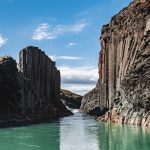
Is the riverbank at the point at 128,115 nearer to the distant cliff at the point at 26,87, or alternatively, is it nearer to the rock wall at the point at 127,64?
the rock wall at the point at 127,64

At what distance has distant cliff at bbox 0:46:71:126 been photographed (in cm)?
11244

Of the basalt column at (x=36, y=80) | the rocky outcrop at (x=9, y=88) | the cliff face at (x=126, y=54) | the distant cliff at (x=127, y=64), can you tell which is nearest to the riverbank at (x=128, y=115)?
the distant cliff at (x=127, y=64)

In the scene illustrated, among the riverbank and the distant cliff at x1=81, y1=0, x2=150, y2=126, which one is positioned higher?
the distant cliff at x1=81, y1=0, x2=150, y2=126

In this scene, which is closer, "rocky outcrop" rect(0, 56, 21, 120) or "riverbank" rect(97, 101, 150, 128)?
"riverbank" rect(97, 101, 150, 128)

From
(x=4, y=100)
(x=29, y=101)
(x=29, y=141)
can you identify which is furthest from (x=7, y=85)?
(x=29, y=141)

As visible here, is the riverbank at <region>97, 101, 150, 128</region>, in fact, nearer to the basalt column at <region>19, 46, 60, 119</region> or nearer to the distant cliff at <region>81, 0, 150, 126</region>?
the distant cliff at <region>81, 0, 150, 126</region>

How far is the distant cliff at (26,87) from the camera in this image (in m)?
112

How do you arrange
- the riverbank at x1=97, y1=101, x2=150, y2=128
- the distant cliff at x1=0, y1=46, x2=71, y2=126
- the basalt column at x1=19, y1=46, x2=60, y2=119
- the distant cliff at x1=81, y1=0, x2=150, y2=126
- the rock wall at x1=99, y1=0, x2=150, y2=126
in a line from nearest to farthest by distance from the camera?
the riverbank at x1=97, y1=101, x2=150, y2=128 → the distant cliff at x1=81, y1=0, x2=150, y2=126 → the rock wall at x1=99, y1=0, x2=150, y2=126 → the distant cliff at x1=0, y1=46, x2=71, y2=126 → the basalt column at x1=19, y1=46, x2=60, y2=119

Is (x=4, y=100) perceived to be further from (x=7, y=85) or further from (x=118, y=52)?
(x=118, y=52)

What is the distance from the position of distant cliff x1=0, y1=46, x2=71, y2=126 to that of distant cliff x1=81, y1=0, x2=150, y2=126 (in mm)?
22023

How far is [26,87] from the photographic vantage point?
424ft

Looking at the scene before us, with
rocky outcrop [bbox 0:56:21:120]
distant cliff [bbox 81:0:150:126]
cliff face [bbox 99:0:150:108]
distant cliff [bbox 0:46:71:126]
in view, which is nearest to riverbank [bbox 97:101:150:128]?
distant cliff [bbox 81:0:150:126]

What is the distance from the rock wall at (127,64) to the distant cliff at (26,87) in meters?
21.9

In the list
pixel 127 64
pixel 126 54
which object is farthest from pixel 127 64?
pixel 126 54
